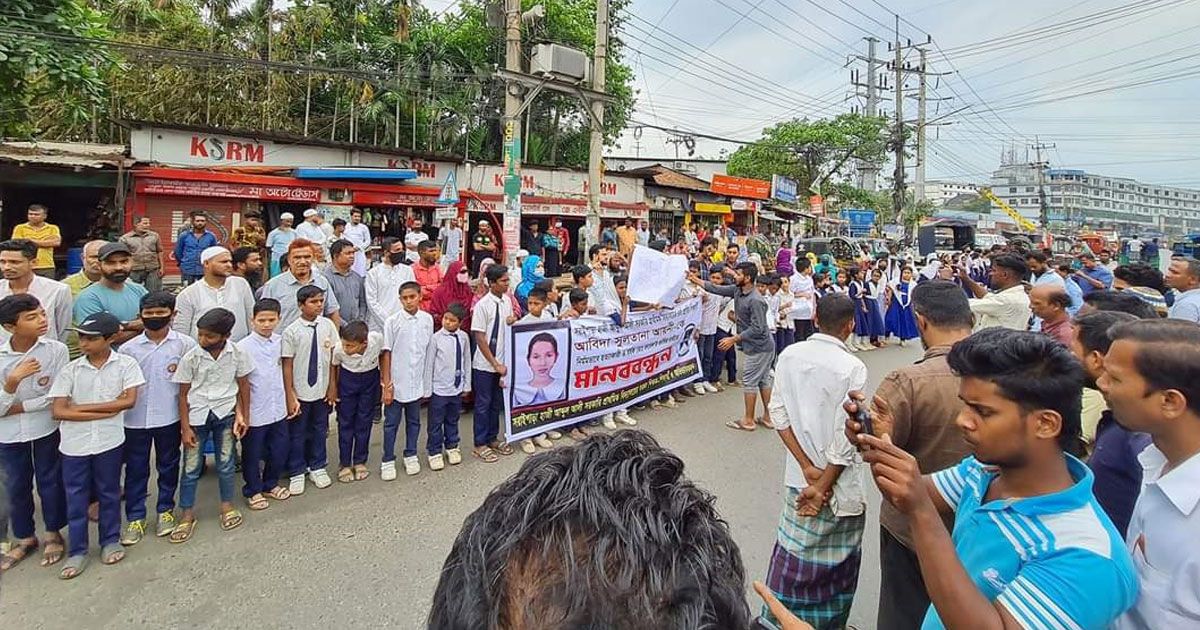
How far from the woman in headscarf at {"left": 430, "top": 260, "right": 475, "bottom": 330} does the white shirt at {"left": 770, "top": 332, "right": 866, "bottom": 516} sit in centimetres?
390

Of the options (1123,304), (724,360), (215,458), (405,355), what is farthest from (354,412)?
(1123,304)

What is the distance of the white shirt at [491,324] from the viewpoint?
5.34 metres

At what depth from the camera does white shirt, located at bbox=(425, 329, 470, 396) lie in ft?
16.5

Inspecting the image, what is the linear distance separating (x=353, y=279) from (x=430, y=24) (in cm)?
2211

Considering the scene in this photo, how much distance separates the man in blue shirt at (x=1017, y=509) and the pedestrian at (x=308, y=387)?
398 centimetres

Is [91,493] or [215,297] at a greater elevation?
[215,297]

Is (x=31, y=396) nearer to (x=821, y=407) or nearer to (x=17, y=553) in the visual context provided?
(x=17, y=553)

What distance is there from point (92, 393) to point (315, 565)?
1.57 m

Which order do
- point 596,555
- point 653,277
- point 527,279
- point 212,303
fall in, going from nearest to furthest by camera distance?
point 596,555 → point 212,303 → point 653,277 → point 527,279

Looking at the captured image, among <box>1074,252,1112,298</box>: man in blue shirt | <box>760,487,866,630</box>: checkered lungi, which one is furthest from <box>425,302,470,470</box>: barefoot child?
<box>1074,252,1112,298</box>: man in blue shirt

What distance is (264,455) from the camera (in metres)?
4.29

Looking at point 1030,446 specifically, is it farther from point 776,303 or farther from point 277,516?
point 776,303

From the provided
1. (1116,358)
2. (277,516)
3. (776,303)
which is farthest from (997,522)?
(776,303)

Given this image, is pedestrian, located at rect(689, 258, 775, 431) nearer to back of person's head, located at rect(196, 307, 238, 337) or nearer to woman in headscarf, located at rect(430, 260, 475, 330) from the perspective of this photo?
woman in headscarf, located at rect(430, 260, 475, 330)
